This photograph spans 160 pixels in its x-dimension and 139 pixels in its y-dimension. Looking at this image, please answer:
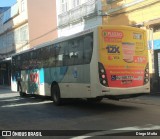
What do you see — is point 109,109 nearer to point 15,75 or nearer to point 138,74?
point 138,74

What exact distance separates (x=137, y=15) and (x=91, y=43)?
28.9 ft

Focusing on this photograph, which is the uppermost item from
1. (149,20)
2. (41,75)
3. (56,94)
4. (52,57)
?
(149,20)

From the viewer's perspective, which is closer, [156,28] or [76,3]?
[156,28]

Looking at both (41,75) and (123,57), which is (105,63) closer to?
(123,57)

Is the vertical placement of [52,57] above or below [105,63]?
above

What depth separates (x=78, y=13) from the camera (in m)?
30.0

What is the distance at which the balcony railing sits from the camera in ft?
90.1

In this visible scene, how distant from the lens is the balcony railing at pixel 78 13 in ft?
90.1

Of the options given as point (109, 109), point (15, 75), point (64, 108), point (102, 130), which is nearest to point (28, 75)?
point (15, 75)

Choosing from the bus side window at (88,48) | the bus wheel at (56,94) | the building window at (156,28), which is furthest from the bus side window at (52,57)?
the building window at (156,28)

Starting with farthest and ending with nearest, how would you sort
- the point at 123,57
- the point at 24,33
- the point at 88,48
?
the point at 24,33, the point at 88,48, the point at 123,57

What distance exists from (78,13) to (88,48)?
51.3 feet

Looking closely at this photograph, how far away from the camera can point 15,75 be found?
26250 mm

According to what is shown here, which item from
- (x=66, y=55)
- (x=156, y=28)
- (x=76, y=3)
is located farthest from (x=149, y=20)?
(x=76, y=3)
